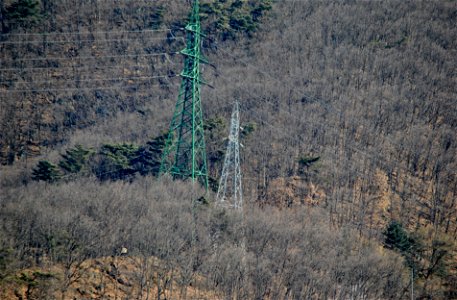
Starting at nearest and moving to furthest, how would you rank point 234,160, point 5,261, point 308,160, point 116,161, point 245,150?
point 5,261
point 234,160
point 116,161
point 308,160
point 245,150

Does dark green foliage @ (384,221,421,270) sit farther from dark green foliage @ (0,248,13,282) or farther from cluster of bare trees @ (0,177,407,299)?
dark green foliage @ (0,248,13,282)

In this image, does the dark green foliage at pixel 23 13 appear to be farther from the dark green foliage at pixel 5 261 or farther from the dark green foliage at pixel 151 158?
the dark green foliage at pixel 5 261

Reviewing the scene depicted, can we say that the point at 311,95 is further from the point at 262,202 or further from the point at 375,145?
the point at 262,202

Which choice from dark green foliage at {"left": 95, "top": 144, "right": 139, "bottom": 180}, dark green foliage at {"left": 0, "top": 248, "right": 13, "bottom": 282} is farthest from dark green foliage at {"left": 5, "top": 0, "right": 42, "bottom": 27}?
dark green foliage at {"left": 0, "top": 248, "right": 13, "bottom": 282}

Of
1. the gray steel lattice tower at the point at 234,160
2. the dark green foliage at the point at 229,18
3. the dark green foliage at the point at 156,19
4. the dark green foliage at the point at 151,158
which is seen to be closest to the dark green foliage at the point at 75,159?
the dark green foliage at the point at 151,158

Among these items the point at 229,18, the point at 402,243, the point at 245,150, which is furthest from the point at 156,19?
the point at 402,243

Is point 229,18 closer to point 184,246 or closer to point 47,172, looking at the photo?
point 47,172
